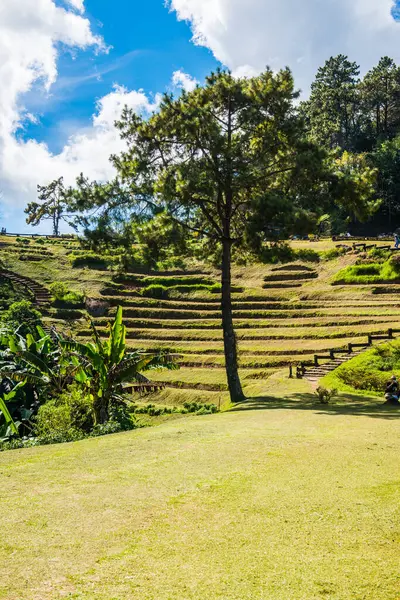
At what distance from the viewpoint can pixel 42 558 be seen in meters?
5.59

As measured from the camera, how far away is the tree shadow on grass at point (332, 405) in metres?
17.8

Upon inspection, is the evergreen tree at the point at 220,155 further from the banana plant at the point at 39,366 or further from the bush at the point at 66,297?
the bush at the point at 66,297

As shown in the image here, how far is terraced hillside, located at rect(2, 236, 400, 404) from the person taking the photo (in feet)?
126

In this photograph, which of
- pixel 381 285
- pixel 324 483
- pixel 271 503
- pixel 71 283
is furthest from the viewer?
pixel 71 283

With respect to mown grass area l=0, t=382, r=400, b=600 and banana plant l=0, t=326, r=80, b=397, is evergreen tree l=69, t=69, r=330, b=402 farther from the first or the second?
mown grass area l=0, t=382, r=400, b=600

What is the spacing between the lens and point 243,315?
173 ft

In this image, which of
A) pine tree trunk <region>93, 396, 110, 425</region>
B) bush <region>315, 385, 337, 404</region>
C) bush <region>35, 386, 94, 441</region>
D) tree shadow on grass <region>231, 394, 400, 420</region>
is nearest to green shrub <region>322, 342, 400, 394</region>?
tree shadow on grass <region>231, 394, 400, 420</region>

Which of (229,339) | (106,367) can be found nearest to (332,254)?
(229,339)

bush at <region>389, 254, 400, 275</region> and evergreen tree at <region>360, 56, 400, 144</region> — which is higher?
evergreen tree at <region>360, 56, 400, 144</region>

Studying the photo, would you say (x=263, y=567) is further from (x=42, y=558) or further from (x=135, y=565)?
(x=42, y=558)

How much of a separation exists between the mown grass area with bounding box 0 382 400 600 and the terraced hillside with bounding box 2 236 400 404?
762 inches

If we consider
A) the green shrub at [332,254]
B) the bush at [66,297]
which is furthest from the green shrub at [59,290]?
the green shrub at [332,254]

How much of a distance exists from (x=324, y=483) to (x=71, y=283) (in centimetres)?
6302

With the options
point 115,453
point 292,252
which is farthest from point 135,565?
point 292,252
